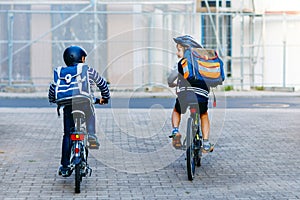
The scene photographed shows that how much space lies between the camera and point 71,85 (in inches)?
336

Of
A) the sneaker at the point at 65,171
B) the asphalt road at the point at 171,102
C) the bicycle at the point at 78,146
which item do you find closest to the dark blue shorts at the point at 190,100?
the bicycle at the point at 78,146

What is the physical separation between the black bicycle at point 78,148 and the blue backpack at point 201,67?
1518 millimetres

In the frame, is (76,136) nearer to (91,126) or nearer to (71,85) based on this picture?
(91,126)

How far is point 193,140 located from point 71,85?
1772 millimetres

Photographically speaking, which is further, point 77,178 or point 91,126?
point 91,126

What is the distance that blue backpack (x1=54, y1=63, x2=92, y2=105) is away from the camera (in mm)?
Result: 8539

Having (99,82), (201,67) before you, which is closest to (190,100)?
(201,67)

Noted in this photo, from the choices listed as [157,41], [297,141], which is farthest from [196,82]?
[157,41]

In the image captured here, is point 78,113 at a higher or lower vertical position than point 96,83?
lower

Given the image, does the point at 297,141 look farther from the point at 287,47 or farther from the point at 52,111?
the point at 287,47

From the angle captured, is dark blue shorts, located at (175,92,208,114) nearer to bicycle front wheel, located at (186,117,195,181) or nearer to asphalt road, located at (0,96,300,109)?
bicycle front wheel, located at (186,117,195,181)

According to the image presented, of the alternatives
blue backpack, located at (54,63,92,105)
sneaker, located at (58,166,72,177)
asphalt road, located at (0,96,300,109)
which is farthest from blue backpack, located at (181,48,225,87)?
asphalt road, located at (0,96,300,109)

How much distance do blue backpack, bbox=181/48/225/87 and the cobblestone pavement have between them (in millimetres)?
1197

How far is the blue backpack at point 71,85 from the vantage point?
854 cm
